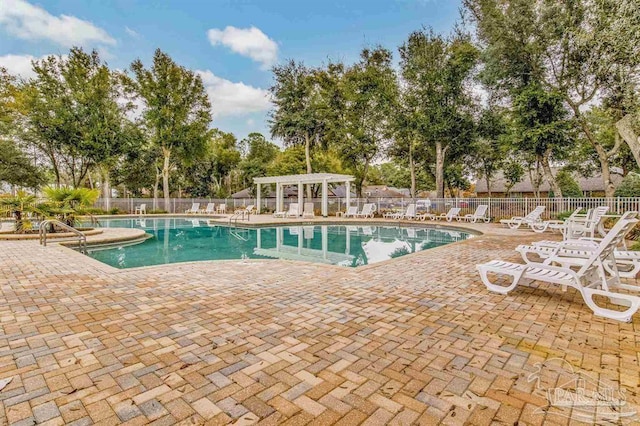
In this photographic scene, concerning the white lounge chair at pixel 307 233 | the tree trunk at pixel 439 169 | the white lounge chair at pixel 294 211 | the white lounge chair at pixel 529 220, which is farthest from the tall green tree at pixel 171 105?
the white lounge chair at pixel 529 220

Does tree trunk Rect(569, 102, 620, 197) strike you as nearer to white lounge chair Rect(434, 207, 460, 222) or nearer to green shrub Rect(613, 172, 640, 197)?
green shrub Rect(613, 172, 640, 197)

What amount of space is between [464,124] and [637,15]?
13738 mm

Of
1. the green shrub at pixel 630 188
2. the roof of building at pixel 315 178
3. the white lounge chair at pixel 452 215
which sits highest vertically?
the roof of building at pixel 315 178

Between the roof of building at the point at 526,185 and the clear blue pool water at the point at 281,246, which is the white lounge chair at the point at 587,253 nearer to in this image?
the clear blue pool water at the point at 281,246

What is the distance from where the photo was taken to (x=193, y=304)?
141 inches

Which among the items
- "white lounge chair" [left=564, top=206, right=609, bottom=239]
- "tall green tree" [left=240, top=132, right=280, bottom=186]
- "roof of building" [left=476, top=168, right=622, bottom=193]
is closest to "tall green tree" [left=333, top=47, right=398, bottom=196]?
"tall green tree" [left=240, top=132, right=280, bottom=186]

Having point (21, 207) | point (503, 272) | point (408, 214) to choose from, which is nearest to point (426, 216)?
point (408, 214)

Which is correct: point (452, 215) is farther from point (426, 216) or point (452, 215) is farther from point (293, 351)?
point (293, 351)

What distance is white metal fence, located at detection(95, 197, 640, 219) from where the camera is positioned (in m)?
13.4

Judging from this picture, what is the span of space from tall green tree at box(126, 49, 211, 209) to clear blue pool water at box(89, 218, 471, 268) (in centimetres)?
1453

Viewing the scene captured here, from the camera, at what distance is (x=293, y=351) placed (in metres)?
2.48

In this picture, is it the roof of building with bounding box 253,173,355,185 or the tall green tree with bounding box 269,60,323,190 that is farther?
the tall green tree with bounding box 269,60,323,190

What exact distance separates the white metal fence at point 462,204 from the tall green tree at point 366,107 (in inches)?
187

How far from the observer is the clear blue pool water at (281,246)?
8.45 meters
